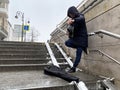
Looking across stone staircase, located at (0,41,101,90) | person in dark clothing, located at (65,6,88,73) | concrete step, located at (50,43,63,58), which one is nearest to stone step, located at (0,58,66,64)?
stone staircase, located at (0,41,101,90)

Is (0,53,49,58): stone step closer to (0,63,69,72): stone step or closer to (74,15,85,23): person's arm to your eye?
(0,63,69,72): stone step

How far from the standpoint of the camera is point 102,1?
3135 mm

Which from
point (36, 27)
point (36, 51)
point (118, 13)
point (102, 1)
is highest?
→ point (36, 27)

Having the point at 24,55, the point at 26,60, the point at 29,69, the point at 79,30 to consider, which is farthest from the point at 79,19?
the point at 24,55

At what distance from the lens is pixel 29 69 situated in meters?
4.10

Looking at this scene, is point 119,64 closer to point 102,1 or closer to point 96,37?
point 96,37

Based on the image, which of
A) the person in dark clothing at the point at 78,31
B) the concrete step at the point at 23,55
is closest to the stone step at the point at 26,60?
the concrete step at the point at 23,55

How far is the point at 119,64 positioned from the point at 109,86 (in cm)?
42

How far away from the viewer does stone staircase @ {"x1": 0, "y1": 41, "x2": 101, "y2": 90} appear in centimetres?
265

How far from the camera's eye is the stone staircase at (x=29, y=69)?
2.65m

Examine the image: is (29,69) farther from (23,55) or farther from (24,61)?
(23,55)

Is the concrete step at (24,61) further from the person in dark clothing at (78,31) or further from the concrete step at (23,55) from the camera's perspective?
the person in dark clothing at (78,31)

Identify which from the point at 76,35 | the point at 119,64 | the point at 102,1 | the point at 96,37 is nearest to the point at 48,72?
A: the point at 76,35

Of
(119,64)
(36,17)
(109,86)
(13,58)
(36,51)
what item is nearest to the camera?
(119,64)
